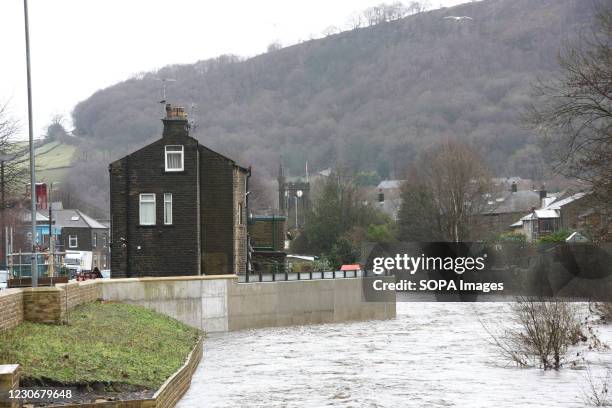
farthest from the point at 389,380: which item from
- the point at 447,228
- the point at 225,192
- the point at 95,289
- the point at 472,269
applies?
the point at 447,228

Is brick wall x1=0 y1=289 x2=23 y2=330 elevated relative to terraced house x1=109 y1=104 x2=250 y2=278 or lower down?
lower down

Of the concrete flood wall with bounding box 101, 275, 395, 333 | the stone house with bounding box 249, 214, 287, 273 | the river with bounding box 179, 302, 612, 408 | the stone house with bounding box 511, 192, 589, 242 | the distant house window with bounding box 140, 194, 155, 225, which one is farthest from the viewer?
the stone house with bounding box 511, 192, 589, 242

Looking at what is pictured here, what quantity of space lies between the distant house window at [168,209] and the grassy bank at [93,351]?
27395 millimetres

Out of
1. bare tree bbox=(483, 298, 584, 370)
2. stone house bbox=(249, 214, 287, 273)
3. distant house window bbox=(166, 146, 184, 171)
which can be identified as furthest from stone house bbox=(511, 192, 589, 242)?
bare tree bbox=(483, 298, 584, 370)

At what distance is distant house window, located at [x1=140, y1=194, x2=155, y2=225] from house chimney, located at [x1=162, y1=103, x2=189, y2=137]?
3.76 metres

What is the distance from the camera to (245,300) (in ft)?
184

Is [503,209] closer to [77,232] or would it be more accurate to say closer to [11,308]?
[77,232]

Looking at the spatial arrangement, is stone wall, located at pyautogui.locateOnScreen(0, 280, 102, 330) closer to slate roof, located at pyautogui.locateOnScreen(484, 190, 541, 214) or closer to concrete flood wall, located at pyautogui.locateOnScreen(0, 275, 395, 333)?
concrete flood wall, located at pyautogui.locateOnScreen(0, 275, 395, 333)

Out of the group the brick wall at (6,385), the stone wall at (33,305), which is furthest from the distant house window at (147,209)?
the brick wall at (6,385)

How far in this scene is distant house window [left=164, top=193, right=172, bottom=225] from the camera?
64.6 meters

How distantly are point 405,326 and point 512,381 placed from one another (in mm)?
26292

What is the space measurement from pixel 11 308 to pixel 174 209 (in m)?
39.3

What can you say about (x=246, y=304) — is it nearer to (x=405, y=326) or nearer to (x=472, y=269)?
(x=405, y=326)

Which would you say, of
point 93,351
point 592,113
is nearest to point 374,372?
point 93,351
